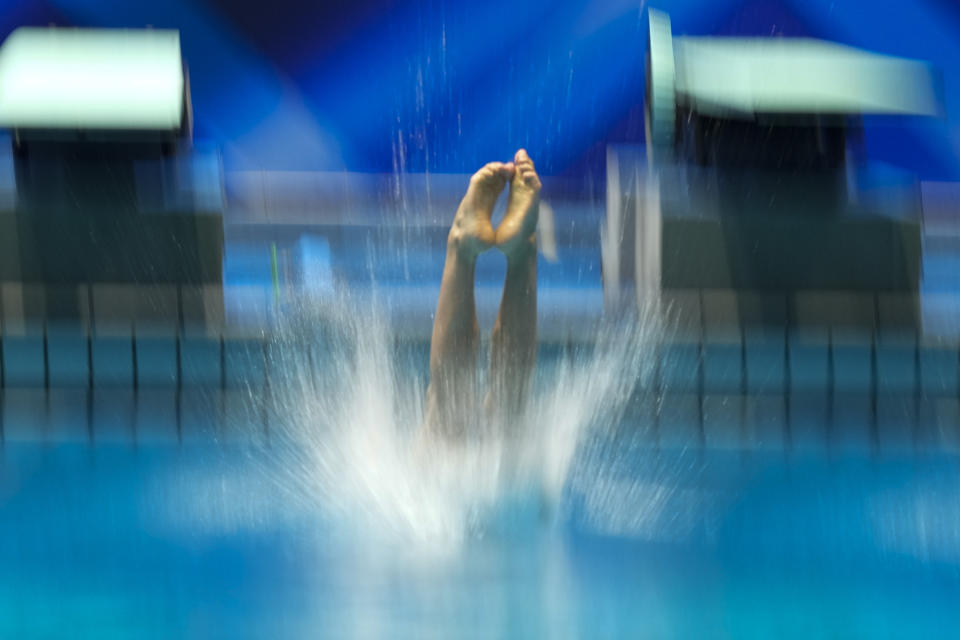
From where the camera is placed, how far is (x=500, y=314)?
2.95 metres

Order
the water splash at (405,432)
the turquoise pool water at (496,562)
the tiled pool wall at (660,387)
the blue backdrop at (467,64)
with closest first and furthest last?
1. the turquoise pool water at (496,562)
2. the water splash at (405,432)
3. the tiled pool wall at (660,387)
4. the blue backdrop at (467,64)

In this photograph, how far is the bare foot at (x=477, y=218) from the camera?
111 inches

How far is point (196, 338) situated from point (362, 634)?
2.79 metres

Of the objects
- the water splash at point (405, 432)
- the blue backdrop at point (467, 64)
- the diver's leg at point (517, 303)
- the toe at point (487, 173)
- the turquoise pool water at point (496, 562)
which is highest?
the blue backdrop at point (467, 64)

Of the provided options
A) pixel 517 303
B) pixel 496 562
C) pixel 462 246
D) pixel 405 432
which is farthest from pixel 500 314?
pixel 496 562

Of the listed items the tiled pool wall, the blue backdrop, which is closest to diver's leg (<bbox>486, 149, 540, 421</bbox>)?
the tiled pool wall

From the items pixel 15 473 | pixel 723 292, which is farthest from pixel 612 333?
pixel 15 473

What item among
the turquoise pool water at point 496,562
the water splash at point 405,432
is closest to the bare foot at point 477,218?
the water splash at point 405,432

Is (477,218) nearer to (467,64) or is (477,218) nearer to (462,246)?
(462,246)

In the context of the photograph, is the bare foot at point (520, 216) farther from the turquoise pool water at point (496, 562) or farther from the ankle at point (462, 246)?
the turquoise pool water at point (496, 562)

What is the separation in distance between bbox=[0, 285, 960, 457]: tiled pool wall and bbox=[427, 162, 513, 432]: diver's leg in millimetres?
1529

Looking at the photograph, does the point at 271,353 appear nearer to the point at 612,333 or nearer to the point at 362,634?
the point at 612,333

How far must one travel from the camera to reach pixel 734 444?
4.34 meters

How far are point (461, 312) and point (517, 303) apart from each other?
165 millimetres
